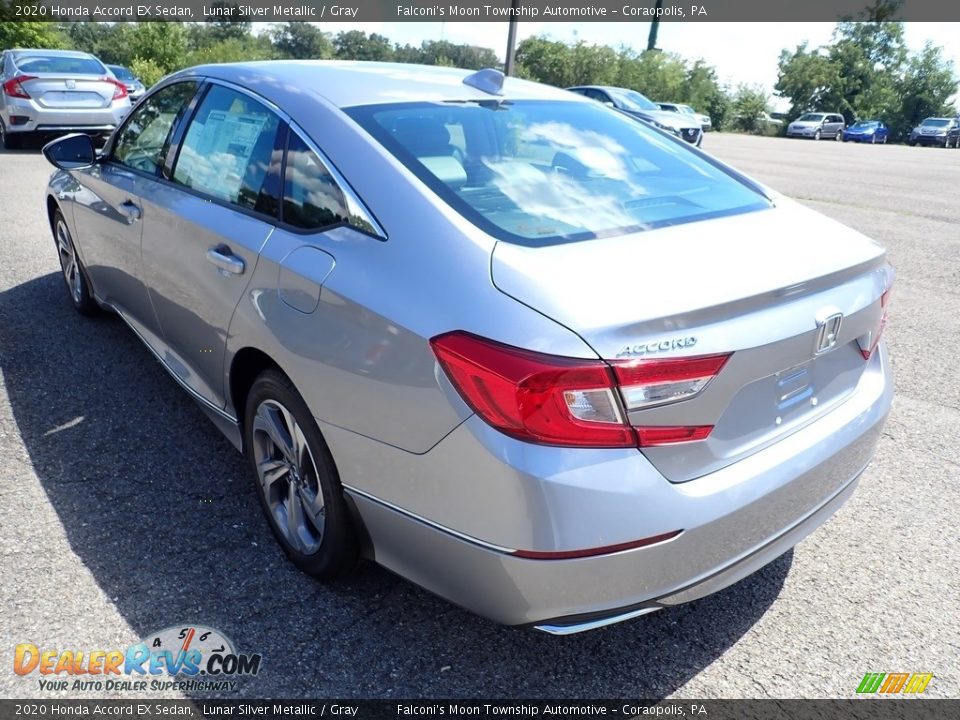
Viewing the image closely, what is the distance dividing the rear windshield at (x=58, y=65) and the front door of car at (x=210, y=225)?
457 inches

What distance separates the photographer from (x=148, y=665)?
2252 mm

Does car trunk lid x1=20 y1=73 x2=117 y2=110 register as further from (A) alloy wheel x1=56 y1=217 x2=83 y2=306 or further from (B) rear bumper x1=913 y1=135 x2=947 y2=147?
(B) rear bumper x1=913 y1=135 x2=947 y2=147

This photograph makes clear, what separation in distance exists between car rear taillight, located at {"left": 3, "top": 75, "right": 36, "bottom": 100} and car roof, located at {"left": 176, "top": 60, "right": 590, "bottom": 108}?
1115 cm

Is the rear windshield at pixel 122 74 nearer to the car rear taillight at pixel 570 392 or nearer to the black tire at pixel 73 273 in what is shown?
the black tire at pixel 73 273

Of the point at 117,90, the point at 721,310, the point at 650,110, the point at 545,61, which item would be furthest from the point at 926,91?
the point at 721,310

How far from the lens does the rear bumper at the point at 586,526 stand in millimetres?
1737

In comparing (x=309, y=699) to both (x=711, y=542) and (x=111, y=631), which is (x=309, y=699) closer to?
(x=111, y=631)

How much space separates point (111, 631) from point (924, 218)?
11540 mm

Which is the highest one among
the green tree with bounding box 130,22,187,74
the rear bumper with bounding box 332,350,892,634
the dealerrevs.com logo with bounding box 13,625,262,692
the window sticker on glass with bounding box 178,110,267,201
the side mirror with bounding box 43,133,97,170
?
the window sticker on glass with bounding box 178,110,267,201

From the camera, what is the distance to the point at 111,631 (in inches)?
92.7

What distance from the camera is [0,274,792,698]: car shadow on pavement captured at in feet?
7.32

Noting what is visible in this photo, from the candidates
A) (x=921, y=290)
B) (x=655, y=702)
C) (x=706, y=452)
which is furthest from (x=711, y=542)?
(x=921, y=290)

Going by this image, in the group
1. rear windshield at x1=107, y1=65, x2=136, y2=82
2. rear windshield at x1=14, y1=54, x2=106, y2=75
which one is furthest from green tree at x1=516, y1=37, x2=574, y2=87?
rear windshield at x1=14, y1=54, x2=106, y2=75

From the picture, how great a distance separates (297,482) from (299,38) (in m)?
90.5
